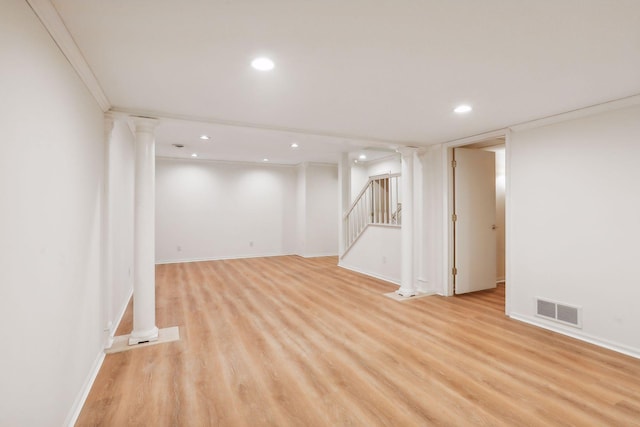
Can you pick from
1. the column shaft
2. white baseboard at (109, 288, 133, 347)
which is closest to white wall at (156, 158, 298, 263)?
white baseboard at (109, 288, 133, 347)

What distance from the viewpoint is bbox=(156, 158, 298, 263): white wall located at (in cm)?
738

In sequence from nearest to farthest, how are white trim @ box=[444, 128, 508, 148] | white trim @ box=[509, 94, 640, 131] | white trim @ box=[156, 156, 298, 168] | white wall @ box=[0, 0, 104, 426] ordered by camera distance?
white wall @ box=[0, 0, 104, 426] < white trim @ box=[509, 94, 640, 131] < white trim @ box=[444, 128, 508, 148] < white trim @ box=[156, 156, 298, 168]

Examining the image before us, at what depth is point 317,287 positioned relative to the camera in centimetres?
517

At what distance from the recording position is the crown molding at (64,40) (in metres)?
1.48

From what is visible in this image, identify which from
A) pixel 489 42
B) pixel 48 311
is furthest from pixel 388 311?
pixel 48 311

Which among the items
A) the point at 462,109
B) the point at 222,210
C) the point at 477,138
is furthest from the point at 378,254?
the point at 222,210

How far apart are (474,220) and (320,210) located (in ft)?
14.0

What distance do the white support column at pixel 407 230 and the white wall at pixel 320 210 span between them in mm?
3654

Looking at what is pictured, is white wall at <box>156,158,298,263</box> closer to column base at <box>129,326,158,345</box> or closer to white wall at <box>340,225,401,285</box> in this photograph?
white wall at <box>340,225,401,285</box>

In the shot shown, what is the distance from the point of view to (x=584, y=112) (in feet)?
10.1

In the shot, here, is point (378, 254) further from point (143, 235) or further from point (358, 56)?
point (358, 56)

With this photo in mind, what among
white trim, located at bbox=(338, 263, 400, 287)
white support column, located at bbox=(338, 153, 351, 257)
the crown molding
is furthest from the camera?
white support column, located at bbox=(338, 153, 351, 257)

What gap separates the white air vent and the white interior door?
1.32 meters

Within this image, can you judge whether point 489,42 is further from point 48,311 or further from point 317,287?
point 317,287
